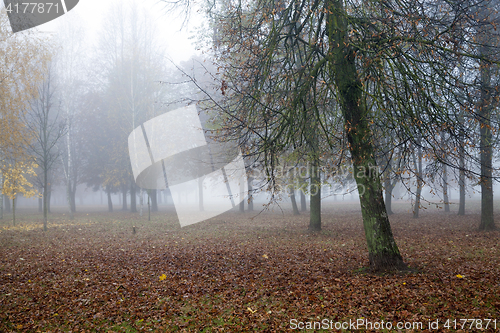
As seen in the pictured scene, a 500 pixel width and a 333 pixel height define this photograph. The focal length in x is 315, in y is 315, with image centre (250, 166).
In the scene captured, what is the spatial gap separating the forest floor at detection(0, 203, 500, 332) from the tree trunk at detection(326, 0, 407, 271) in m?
0.47

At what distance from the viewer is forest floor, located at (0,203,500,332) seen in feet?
14.8

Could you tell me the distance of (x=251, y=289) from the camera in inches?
233

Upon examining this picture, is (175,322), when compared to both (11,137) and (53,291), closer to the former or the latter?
(53,291)

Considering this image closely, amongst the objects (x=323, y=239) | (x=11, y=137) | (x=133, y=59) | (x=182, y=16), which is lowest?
(x=323, y=239)

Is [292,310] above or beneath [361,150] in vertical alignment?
beneath

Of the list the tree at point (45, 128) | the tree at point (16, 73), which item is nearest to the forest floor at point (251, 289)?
the tree at point (45, 128)

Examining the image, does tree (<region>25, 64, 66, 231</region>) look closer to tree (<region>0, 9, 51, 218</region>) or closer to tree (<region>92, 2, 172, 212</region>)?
tree (<region>0, 9, 51, 218</region>)

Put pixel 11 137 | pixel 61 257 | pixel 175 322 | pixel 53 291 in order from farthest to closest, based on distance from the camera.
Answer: pixel 11 137 → pixel 61 257 → pixel 53 291 → pixel 175 322

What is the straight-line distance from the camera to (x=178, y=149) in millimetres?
25141

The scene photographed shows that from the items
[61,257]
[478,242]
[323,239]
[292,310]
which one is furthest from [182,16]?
[478,242]

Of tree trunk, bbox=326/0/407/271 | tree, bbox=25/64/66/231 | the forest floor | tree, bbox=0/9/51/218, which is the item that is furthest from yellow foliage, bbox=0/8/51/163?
tree trunk, bbox=326/0/407/271

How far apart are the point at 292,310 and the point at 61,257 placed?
733cm

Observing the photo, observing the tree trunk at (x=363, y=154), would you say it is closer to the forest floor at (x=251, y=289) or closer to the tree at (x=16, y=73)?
the forest floor at (x=251, y=289)

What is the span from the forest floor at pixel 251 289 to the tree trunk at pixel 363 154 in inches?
18.4
